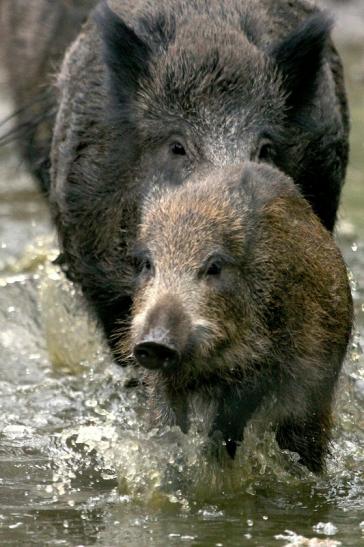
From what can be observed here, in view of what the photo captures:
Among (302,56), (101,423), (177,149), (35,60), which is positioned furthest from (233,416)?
(35,60)

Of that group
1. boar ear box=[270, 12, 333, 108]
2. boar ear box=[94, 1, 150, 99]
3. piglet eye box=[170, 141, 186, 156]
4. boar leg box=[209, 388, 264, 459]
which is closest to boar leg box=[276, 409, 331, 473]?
boar leg box=[209, 388, 264, 459]

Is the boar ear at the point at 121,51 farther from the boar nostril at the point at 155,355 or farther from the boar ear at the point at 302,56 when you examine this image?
the boar nostril at the point at 155,355

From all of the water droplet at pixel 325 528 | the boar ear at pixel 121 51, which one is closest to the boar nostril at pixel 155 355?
the water droplet at pixel 325 528

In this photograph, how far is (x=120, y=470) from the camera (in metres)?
6.70

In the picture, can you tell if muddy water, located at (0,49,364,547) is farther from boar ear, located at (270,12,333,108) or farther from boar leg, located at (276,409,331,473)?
boar ear, located at (270,12,333,108)

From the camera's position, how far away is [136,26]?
7.74 meters

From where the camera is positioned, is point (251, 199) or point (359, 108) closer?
point (251, 199)

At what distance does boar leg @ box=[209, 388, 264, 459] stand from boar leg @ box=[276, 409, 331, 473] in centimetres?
21

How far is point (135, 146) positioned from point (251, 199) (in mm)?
1581

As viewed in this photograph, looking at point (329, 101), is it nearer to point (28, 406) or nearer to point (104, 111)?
point (104, 111)

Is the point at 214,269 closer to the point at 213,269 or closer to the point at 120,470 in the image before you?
the point at 213,269

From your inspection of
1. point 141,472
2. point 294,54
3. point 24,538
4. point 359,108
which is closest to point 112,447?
point 141,472

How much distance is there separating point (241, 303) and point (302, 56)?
6.69ft

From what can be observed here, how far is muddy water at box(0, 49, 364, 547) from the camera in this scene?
19.6 feet
